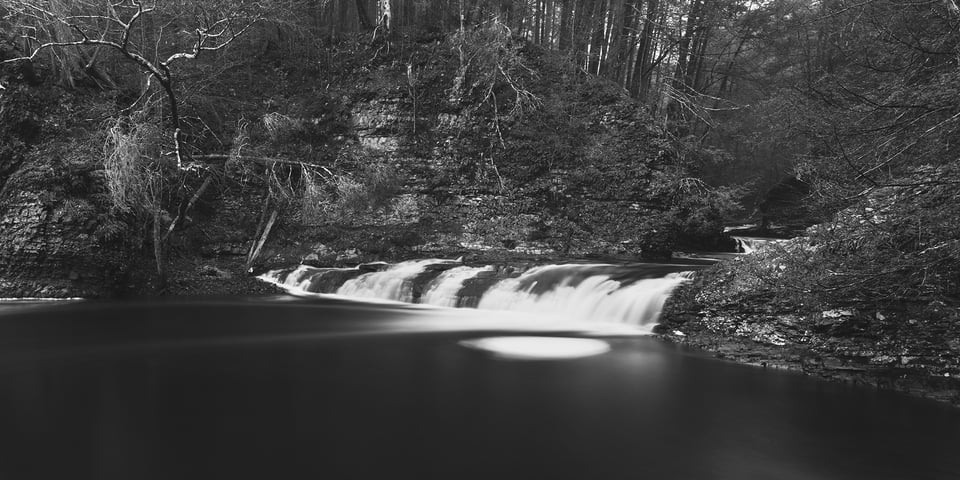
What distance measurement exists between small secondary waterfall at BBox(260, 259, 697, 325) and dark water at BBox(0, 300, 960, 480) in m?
1.81

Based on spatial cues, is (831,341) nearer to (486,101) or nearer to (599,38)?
(486,101)

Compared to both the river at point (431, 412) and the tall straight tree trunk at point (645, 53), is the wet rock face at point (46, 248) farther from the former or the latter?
the tall straight tree trunk at point (645, 53)

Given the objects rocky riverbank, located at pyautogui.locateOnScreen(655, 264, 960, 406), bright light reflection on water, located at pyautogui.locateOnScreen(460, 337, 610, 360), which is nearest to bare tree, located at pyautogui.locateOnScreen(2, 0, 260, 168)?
bright light reflection on water, located at pyautogui.locateOnScreen(460, 337, 610, 360)

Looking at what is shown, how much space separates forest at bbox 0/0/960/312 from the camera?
6141mm

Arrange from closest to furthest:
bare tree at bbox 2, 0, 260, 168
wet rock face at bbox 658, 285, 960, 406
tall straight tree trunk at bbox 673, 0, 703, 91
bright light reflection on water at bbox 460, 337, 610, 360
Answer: wet rock face at bbox 658, 285, 960, 406 < bright light reflection on water at bbox 460, 337, 610, 360 < bare tree at bbox 2, 0, 260, 168 < tall straight tree trunk at bbox 673, 0, 703, 91

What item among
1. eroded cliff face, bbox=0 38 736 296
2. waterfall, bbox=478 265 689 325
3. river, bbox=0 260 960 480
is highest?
eroded cliff face, bbox=0 38 736 296

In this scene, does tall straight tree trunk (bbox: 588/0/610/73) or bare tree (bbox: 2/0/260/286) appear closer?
bare tree (bbox: 2/0/260/286)

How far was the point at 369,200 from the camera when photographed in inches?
607

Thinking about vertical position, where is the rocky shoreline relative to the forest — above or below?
below

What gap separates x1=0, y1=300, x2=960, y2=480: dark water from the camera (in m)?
3.68

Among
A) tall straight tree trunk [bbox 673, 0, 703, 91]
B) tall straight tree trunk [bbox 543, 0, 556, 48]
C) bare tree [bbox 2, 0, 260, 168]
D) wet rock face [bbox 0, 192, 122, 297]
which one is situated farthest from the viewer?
tall straight tree trunk [bbox 543, 0, 556, 48]

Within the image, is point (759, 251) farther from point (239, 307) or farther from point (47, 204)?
point (47, 204)

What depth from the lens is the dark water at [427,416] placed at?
368 cm

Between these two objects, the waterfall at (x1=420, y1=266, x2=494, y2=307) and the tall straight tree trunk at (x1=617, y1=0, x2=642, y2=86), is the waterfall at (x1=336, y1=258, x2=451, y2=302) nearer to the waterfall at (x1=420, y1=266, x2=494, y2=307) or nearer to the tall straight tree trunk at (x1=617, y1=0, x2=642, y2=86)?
the waterfall at (x1=420, y1=266, x2=494, y2=307)
